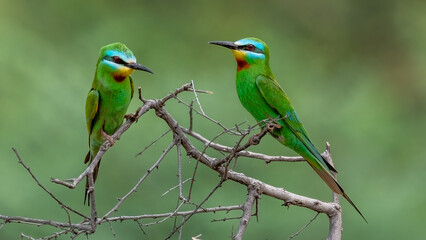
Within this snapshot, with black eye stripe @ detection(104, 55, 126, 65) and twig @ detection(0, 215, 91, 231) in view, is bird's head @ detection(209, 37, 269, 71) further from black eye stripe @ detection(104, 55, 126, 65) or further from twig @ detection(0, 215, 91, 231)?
twig @ detection(0, 215, 91, 231)

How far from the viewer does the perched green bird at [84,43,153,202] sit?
9.05ft

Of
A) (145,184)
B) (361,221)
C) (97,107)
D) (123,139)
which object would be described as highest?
(97,107)

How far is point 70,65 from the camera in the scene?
6.01m

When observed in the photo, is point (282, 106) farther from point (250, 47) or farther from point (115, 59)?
point (115, 59)

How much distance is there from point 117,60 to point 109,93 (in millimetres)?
223

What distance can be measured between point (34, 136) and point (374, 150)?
284cm

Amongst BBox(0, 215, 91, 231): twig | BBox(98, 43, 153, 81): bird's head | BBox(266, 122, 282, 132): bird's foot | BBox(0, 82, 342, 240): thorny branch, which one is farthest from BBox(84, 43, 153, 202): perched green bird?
BBox(266, 122, 282, 132): bird's foot

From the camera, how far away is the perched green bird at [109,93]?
9.05 ft

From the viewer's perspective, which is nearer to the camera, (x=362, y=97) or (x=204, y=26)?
(x=362, y=97)

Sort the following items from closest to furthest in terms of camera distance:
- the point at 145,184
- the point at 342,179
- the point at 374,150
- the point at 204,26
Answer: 1. the point at 145,184
2. the point at 342,179
3. the point at 374,150
4. the point at 204,26

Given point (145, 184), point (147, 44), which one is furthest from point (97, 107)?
point (147, 44)

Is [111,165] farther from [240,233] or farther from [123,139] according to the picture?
[240,233]

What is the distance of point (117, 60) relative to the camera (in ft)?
9.05

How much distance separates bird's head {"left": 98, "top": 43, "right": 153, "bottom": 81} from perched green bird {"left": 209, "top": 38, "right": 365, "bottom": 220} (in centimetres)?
44
